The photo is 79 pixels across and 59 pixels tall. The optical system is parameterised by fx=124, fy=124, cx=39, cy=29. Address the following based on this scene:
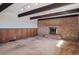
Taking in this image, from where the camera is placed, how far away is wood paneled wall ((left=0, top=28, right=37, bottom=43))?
6.40 ft

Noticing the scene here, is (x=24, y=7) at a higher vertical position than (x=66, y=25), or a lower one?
higher

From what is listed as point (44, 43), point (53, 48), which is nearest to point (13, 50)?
point (44, 43)

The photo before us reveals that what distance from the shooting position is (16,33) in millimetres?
2039

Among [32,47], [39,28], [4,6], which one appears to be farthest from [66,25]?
[4,6]

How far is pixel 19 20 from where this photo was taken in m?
2.03

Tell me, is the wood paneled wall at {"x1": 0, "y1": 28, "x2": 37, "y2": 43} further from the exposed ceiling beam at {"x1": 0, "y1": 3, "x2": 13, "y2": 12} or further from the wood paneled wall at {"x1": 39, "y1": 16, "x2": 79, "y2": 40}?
the exposed ceiling beam at {"x1": 0, "y1": 3, "x2": 13, "y2": 12}

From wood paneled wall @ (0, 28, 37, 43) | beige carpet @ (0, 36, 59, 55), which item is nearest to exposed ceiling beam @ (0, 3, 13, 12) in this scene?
wood paneled wall @ (0, 28, 37, 43)

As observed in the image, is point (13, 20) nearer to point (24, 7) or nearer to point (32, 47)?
point (24, 7)

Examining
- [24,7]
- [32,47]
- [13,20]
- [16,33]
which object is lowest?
[32,47]

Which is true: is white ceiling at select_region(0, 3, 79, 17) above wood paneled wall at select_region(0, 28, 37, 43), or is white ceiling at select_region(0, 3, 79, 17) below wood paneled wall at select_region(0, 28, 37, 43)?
above

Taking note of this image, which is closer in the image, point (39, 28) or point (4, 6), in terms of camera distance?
point (4, 6)

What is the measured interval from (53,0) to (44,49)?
2.72 feet

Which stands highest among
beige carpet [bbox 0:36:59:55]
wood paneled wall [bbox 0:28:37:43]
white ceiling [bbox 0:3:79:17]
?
white ceiling [bbox 0:3:79:17]

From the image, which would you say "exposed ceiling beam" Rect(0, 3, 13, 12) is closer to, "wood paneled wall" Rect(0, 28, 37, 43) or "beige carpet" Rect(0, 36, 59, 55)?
"wood paneled wall" Rect(0, 28, 37, 43)
